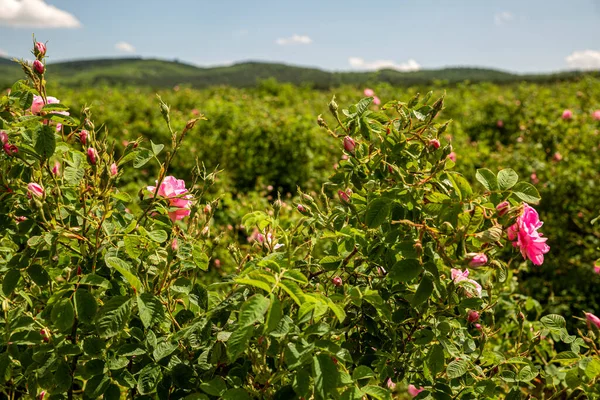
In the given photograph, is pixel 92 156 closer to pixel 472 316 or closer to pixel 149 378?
pixel 149 378

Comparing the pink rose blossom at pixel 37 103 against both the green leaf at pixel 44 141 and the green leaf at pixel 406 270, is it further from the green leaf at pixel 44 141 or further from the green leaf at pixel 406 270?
the green leaf at pixel 406 270

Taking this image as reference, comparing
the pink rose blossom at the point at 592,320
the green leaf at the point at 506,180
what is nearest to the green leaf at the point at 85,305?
the green leaf at the point at 506,180

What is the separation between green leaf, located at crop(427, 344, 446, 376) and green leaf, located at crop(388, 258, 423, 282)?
23 cm

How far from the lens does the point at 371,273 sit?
1.27 meters

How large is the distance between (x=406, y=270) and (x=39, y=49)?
104 centimetres

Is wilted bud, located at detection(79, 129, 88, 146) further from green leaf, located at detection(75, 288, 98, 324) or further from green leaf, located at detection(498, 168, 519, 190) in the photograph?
green leaf, located at detection(498, 168, 519, 190)

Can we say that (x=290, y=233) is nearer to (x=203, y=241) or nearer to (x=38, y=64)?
(x=203, y=241)

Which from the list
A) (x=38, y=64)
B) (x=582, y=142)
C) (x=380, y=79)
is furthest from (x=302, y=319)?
(x=380, y=79)

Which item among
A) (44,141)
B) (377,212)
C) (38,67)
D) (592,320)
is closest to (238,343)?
(377,212)

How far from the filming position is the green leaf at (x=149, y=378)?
983 mm

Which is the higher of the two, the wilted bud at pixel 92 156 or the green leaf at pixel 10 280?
the wilted bud at pixel 92 156

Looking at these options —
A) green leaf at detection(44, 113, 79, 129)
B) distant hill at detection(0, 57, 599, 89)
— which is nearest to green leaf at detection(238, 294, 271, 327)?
green leaf at detection(44, 113, 79, 129)

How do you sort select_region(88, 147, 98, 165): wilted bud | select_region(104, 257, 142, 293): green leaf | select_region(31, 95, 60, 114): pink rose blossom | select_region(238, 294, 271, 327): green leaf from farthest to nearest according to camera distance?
select_region(31, 95, 60, 114): pink rose blossom
select_region(88, 147, 98, 165): wilted bud
select_region(104, 257, 142, 293): green leaf
select_region(238, 294, 271, 327): green leaf

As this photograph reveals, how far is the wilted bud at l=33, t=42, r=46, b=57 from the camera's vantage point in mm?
1229
